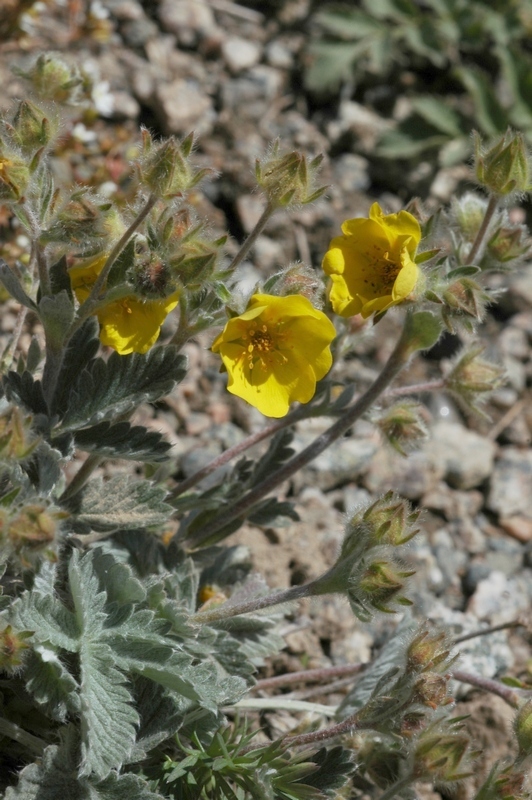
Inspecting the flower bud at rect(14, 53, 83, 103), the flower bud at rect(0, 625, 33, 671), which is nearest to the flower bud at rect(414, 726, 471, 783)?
the flower bud at rect(0, 625, 33, 671)

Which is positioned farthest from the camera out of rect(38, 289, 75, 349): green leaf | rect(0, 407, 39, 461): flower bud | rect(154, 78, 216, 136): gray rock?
rect(154, 78, 216, 136): gray rock

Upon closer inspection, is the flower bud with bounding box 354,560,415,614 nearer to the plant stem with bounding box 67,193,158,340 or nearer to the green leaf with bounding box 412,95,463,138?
the plant stem with bounding box 67,193,158,340

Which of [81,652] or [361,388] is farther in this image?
[361,388]

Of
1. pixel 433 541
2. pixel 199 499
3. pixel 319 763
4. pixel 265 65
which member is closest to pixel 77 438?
pixel 199 499

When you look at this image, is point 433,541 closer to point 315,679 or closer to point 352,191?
point 315,679

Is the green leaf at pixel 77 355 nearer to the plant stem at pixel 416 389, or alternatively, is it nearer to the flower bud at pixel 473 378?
the plant stem at pixel 416 389

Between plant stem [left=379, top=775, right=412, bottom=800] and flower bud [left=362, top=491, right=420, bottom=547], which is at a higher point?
flower bud [left=362, top=491, right=420, bottom=547]

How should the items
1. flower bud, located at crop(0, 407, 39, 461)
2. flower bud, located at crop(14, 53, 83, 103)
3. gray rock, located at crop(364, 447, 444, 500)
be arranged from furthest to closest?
gray rock, located at crop(364, 447, 444, 500) → flower bud, located at crop(14, 53, 83, 103) → flower bud, located at crop(0, 407, 39, 461)

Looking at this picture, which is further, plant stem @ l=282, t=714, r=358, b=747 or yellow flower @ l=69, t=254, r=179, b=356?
plant stem @ l=282, t=714, r=358, b=747
